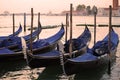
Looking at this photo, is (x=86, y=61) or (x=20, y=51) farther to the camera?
(x=20, y=51)

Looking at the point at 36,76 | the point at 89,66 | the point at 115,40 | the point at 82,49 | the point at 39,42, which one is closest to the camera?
the point at 89,66

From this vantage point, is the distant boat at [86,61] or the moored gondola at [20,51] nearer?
the distant boat at [86,61]

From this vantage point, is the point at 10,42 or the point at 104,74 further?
the point at 10,42

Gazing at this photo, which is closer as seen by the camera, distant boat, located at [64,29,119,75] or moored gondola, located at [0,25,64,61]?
distant boat, located at [64,29,119,75]

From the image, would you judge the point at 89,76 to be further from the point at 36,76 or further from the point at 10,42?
the point at 10,42

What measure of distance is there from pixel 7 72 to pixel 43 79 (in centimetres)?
194

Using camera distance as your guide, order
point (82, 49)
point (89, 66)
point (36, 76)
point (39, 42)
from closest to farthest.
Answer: point (89, 66), point (36, 76), point (82, 49), point (39, 42)

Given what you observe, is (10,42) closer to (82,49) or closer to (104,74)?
(82,49)

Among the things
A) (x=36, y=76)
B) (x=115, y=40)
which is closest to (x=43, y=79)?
(x=36, y=76)

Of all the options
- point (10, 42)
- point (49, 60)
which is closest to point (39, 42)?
point (10, 42)

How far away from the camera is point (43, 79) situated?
12789mm

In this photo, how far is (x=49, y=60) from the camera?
1277 cm

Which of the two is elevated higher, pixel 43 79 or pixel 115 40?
pixel 115 40

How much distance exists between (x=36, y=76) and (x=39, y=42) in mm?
2294
